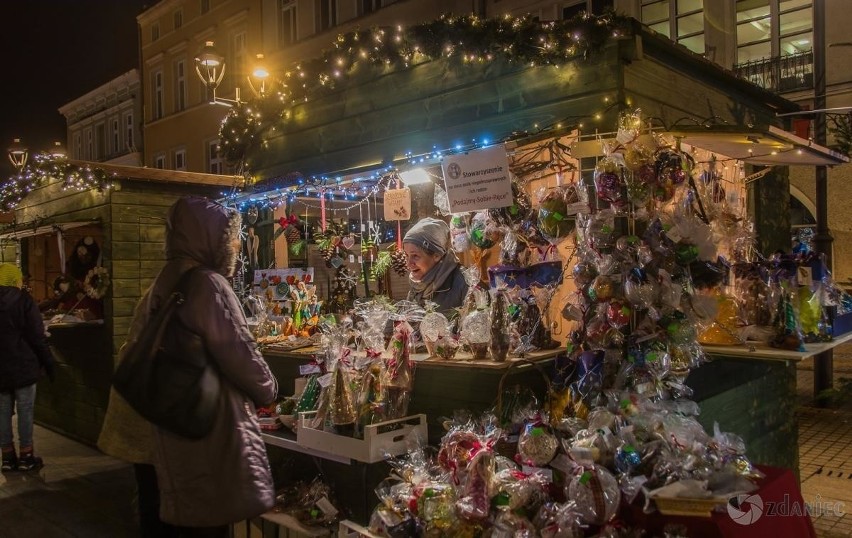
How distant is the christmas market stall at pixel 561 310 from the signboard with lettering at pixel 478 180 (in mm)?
13

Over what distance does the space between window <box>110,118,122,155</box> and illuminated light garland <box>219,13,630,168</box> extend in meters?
26.2

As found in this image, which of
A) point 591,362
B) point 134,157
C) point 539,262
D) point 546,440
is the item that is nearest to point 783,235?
point 539,262

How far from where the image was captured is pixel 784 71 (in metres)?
12.7

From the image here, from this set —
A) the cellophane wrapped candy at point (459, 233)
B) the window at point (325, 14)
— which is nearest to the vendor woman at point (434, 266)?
the cellophane wrapped candy at point (459, 233)

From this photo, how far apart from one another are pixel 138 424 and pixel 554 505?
2.08 meters

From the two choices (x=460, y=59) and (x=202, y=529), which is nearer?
(x=202, y=529)

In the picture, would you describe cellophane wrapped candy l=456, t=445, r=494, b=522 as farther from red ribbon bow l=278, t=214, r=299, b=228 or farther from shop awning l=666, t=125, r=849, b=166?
red ribbon bow l=278, t=214, r=299, b=228

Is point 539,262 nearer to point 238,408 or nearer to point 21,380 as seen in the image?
point 238,408

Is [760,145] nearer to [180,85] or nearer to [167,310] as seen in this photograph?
[167,310]

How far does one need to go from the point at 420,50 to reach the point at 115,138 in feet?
96.2

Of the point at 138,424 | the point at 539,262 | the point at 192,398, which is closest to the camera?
the point at 192,398

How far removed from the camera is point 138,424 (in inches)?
126

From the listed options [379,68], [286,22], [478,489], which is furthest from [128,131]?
[478,489]

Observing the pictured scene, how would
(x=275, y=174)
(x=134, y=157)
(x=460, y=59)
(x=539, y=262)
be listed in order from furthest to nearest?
(x=134, y=157) < (x=275, y=174) < (x=460, y=59) < (x=539, y=262)
